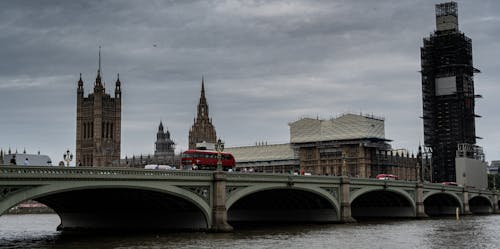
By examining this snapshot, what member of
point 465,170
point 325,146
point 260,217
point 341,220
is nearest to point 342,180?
point 341,220

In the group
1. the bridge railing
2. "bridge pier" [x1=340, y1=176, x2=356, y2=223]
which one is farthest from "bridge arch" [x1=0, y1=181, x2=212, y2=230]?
"bridge pier" [x1=340, y1=176, x2=356, y2=223]

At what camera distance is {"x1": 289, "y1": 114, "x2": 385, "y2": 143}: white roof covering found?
184 m

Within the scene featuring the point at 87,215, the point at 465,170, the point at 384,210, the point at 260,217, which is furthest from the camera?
the point at 465,170

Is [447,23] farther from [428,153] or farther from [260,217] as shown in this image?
[260,217]

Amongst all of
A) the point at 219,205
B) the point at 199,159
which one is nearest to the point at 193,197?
the point at 219,205

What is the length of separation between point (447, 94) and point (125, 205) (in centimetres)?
13004

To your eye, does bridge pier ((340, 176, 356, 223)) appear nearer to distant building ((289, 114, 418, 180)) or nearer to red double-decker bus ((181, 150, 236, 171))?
red double-decker bus ((181, 150, 236, 171))

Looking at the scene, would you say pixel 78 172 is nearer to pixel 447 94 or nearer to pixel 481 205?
pixel 481 205

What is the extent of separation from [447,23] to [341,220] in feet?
379

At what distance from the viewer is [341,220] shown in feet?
263

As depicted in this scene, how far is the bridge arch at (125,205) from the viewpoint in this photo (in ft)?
→ 173

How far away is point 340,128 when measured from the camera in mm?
189250

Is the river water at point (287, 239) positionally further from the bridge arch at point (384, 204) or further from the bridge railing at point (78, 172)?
the bridge arch at point (384, 204)

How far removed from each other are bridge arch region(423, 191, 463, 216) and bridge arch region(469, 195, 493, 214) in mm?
14722
